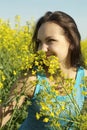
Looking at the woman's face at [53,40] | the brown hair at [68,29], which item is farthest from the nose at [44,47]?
the brown hair at [68,29]

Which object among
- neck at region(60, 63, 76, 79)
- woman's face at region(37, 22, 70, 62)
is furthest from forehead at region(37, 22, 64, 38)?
neck at region(60, 63, 76, 79)

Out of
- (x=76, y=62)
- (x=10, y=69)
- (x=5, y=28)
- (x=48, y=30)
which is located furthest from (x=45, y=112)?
(x=5, y=28)

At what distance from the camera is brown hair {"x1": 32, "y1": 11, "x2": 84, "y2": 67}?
223 cm

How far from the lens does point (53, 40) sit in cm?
212

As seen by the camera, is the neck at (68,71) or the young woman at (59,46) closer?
the young woman at (59,46)

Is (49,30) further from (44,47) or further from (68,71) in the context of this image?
(68,71)

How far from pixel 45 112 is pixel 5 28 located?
4.22 metres

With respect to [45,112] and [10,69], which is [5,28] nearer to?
[10,69]

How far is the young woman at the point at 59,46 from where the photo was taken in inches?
82.8

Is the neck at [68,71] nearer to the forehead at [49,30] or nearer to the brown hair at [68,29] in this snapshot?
the brown hair at [68,29]

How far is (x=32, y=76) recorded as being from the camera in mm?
2154

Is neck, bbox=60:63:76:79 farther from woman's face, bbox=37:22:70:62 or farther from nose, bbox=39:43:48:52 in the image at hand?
nose, bbox=39:43:48:52

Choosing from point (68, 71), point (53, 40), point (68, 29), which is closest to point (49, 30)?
point (53, 40)

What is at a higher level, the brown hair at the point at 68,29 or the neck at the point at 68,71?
the brown hair at the point at 68,29
